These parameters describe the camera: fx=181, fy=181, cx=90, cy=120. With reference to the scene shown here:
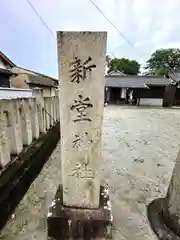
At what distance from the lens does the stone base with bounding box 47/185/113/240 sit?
1832mm

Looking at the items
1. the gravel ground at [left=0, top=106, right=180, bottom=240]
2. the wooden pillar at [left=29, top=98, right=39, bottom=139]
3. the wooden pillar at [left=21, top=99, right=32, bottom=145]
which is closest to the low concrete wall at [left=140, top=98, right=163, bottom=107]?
the gravel ground at [left=0, top=106, right=180, bottom=240]

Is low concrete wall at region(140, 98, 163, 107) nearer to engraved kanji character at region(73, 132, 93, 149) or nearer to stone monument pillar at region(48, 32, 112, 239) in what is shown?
stone monument pillar at region(48, 32, 112, 239)

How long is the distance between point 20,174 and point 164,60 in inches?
1769

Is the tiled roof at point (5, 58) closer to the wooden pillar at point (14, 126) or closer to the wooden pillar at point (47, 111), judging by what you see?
the wooden pillar at point (47, 111)

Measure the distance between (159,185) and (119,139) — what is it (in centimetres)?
277

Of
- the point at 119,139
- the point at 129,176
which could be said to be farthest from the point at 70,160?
the point at 119,139

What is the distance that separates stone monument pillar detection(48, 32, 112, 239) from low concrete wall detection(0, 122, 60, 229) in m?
0.60

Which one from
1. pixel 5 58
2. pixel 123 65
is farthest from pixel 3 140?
pixel 123 65

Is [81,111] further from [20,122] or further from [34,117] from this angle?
[34,117]

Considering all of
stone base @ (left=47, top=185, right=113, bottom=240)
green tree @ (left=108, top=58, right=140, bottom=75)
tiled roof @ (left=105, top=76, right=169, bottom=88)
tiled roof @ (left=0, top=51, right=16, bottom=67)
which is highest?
green tree @ (left=108, top=58, right=140, bottom=75)

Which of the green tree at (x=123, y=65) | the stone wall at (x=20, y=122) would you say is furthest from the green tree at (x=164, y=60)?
the stone wall at (x=20, y=122)

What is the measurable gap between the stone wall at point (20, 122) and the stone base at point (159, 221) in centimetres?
200

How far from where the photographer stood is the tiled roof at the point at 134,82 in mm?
19747

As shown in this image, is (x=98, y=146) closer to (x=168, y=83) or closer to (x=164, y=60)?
(x=168, y=83)
